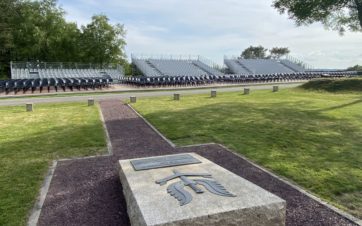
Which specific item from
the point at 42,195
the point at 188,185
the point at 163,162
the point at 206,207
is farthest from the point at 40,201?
the point at 206,207

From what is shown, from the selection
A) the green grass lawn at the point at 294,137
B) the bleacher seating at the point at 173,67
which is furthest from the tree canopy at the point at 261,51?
the green grass lawn at the point at 294,137

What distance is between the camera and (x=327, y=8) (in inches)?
823

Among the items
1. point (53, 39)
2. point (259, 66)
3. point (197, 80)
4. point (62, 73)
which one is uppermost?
point (53, 39)

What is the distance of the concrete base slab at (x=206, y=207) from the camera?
3.89m

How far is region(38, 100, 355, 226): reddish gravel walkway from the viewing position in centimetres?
480

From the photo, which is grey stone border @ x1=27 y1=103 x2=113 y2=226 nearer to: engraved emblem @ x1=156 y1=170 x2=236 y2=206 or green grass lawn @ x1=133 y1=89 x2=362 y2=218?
engraved emblem @ x1=156 y1=170 x2=236 y2=206

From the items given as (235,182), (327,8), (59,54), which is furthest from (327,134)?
(59,54)

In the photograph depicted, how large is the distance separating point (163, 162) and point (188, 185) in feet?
4.34

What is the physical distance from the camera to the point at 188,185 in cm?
488

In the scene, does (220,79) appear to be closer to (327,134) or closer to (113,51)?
(113,51)

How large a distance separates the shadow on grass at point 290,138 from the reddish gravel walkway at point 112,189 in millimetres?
547

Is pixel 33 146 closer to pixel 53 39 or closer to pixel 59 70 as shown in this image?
pixel 59 70

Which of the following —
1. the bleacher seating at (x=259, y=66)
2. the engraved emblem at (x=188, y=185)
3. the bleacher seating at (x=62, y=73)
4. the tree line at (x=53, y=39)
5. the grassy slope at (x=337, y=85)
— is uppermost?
the tree line at (x=53, y=39)

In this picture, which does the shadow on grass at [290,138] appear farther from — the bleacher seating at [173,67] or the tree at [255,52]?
the tree at [255,52]
